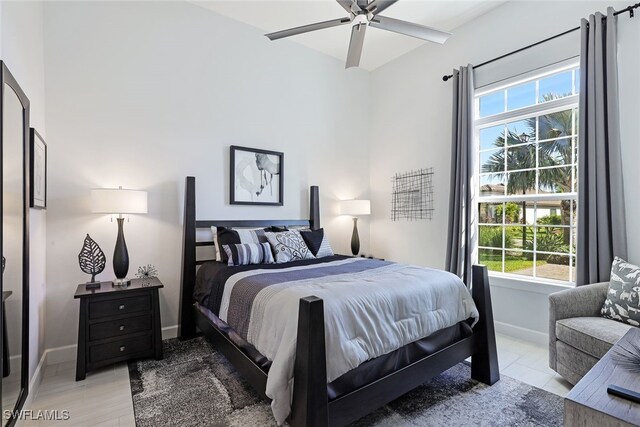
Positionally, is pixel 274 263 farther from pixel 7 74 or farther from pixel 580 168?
pixel 580 168

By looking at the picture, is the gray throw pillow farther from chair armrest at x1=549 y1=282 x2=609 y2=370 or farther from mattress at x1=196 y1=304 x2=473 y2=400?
mattress at x1=196 y1=304 x2=473 y2=400

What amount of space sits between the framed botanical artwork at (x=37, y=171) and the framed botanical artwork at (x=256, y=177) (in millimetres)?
1618

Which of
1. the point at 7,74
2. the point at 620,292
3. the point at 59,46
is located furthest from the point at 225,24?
the point at 620,292

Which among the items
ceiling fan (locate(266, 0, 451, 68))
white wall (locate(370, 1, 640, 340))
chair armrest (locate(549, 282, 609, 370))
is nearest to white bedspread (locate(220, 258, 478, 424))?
chair armrest (locate(549, 282, 609, 370))

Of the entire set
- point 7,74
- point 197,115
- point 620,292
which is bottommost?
point 620,292

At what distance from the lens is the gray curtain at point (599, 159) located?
2.46m

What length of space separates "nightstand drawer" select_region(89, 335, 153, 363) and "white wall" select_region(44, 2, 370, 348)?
0.55 meters

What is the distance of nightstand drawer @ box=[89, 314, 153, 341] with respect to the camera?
7.93 ft

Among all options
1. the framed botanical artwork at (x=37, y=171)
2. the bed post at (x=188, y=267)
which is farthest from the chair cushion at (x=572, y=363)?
the framed botanical artwork at (x=37, y=171)

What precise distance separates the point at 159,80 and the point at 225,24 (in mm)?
1063

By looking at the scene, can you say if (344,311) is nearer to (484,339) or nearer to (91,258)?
(484,339)

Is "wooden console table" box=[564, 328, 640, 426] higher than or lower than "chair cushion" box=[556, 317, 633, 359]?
higher

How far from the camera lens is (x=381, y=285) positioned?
1928 millimetres

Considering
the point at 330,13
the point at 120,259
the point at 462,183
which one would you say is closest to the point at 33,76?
the point at 120,259
